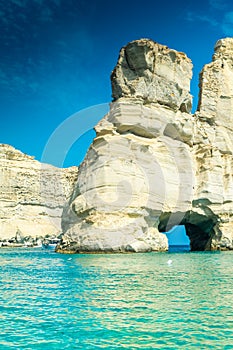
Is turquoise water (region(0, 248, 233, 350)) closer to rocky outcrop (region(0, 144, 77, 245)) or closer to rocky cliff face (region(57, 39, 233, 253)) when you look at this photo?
rocky cliff face (region(57, 39, 233, 253))

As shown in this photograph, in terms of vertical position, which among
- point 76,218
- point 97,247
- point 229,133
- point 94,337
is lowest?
point 94,337

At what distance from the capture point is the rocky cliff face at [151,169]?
100 ft

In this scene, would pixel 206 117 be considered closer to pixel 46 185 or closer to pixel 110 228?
pixel 110 228

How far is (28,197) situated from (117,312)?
73.8m

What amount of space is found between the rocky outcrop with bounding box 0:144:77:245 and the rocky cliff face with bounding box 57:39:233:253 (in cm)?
3809

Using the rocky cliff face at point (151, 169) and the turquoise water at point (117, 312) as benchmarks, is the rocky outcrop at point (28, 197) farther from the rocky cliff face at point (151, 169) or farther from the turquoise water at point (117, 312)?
the turquoise water at point (117, 312)

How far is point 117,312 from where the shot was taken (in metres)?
9.74

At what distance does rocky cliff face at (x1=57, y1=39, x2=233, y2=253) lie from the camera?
1201 inches

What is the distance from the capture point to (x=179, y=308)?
10133 mm

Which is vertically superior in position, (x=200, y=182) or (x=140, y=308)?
(x=200, y=182)

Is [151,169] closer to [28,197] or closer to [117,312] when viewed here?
[117,312]

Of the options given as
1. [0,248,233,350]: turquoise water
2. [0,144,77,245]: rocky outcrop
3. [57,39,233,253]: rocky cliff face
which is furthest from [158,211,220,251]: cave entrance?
[0,144,77,245]: rocky outcrop

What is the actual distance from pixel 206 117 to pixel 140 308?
115ft

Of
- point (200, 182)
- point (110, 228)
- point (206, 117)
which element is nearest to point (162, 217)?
point (200, 182)
